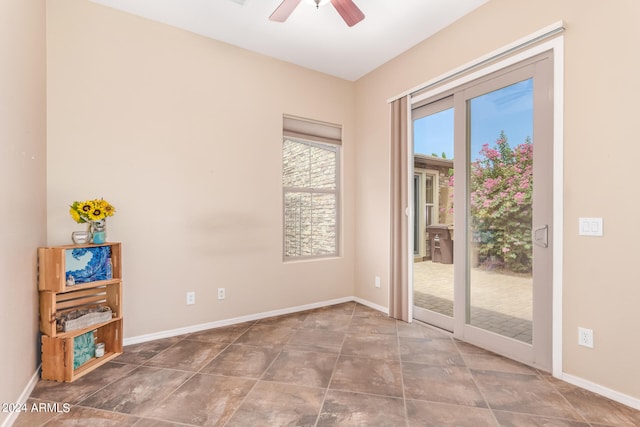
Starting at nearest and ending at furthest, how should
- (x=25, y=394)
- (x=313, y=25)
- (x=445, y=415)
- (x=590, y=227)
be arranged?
1. (x=445, y=415)
2. (x=25, y=394)
3. (x=590, y=227)
4. (x=313, y=25)

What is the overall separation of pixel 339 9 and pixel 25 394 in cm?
329

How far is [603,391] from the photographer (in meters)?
1.95

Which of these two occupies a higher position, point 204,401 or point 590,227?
point 590,227

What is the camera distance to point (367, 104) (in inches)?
155

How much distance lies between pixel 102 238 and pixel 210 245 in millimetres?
934

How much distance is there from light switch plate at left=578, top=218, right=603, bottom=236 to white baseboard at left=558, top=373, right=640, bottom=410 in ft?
3.23

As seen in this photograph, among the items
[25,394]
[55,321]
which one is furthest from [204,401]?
[55,321]

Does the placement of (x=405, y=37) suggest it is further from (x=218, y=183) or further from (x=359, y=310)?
(x=359, y=310)

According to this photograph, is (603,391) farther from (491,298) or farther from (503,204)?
(503,204)

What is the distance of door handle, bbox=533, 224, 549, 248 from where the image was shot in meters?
2.23

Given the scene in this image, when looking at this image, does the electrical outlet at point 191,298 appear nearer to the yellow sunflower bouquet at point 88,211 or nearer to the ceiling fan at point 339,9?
the yellow sunflower bouquet at point 88,211

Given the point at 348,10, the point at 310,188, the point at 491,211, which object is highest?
the point at 348,10

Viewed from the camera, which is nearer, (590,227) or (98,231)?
(590,227)

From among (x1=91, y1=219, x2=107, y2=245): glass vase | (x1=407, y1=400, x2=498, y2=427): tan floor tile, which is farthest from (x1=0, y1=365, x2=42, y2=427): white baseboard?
(x1=407, y1=400, x2=498, y2=427): tan floor tile
